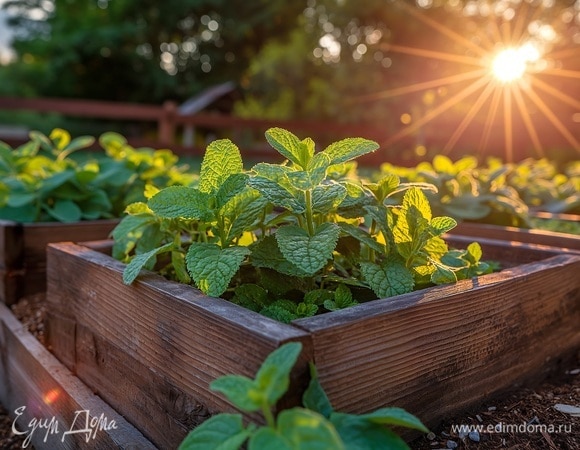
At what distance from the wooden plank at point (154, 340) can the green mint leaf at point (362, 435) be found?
0.07 metres

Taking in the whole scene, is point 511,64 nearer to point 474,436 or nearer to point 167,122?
point 167,122

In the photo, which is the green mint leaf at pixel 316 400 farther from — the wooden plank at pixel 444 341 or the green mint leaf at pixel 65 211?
the green mint leaf at pixel 65 211

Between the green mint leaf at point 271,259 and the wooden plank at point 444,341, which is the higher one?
the green mint leaf at point 271,259

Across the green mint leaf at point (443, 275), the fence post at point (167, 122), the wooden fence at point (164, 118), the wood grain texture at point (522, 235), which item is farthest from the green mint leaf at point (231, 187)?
the fence post at point (167, 122)

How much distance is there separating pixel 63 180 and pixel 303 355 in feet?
4.65

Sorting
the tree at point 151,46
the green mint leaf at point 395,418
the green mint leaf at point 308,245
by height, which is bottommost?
the green mint leaf at point 395,418

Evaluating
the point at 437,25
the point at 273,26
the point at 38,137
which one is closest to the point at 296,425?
the point at 38,137

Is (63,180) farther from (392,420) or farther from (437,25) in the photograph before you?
(437,25)

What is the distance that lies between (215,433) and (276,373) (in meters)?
0.13

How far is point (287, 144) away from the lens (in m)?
1.12

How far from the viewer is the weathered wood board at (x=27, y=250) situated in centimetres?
185

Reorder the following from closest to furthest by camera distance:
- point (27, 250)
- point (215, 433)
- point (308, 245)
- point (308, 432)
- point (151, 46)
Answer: point (308, 432) < point (215, 433) < point (308, 245) < point (27, 250) < point (151, 46)

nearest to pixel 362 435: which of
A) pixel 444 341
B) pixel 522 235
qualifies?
pixel 444 341

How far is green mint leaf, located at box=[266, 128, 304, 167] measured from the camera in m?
1.12
